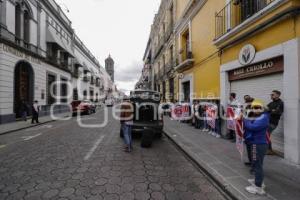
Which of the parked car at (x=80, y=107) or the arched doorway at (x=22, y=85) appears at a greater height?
the arched doorway at (x=22, y=85)

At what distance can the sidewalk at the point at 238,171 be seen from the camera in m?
3.38

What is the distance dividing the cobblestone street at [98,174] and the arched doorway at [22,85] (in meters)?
10.3

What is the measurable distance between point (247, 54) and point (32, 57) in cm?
1750

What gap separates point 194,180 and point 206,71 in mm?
7387

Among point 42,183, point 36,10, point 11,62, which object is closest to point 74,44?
point 36,10

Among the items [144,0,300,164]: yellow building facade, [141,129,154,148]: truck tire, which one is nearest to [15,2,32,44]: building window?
[144,0,300,164]: yellow building facade

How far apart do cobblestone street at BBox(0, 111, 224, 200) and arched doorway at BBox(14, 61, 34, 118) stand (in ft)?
33.7

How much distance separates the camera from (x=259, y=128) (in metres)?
3.27

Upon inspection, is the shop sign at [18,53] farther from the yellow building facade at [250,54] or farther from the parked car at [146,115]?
the yellow building facade at [250,54]

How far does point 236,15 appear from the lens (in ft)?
25.4

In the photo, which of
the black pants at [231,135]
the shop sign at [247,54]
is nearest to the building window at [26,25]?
the shop sign at [247,54]

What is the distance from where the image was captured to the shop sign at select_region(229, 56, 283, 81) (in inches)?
220

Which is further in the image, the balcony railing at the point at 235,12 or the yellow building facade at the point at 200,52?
the yellow building facade at the point at 200,52

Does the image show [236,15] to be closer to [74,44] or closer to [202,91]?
[202,91]
